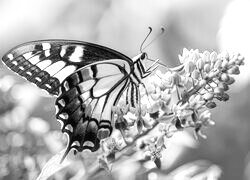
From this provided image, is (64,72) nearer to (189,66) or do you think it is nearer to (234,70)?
(189,66)

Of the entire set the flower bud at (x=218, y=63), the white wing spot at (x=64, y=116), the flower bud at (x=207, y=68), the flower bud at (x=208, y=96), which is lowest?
the white wing spot at (x=64, y=116)

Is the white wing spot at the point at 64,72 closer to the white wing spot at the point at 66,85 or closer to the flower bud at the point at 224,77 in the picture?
the white wing spot at the point at 66,85

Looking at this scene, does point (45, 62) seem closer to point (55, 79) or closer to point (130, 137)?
point (55, 79)

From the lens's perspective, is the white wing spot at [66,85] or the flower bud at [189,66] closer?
the flower bud at [189,66]

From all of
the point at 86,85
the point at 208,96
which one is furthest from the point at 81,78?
the point at 208,96

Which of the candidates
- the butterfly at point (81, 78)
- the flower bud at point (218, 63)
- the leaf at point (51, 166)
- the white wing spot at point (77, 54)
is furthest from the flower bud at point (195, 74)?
the leaf at point (51, 166)

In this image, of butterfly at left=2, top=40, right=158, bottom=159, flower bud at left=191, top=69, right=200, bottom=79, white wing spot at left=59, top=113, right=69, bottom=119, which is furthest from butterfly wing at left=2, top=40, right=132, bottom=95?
flower bud at left=191, top=69, right=200, bottom=79

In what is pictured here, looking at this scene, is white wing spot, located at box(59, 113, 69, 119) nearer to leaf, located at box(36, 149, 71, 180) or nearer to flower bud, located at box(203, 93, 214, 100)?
leaf, located at box(36, 149, 71, 180)
